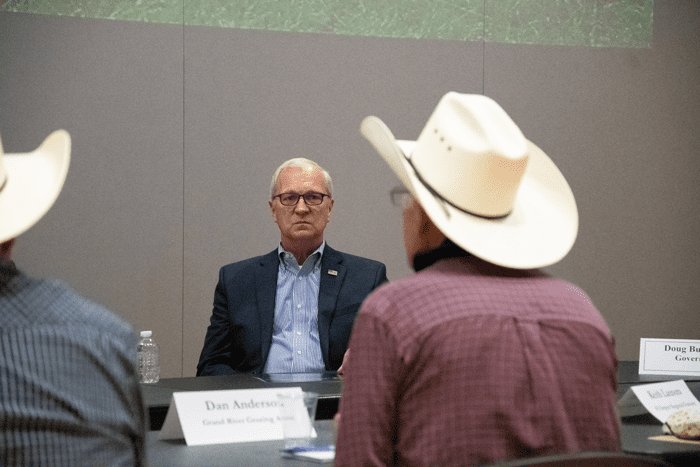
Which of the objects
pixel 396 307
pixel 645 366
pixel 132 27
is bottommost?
pixel 645 366

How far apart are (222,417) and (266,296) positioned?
1.30 metres

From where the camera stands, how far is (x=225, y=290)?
2.98 meters

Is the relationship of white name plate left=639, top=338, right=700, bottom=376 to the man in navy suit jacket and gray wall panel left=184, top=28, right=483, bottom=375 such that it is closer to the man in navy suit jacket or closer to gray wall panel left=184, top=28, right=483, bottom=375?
the man in navy suit jacket

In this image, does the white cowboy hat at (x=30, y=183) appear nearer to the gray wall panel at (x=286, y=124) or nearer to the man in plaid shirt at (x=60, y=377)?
the man in plaid shirt at (x=60, y=377)

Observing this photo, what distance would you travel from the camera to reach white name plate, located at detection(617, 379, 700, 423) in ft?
6.13

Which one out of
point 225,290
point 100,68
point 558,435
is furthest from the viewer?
point 100,68

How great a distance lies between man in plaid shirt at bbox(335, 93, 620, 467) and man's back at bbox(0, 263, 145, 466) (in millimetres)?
324

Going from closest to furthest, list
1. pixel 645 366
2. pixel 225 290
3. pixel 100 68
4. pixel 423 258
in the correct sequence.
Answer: pixel 423 258 < pixel 645 366 < pixel 225 290 < pixel 100 68

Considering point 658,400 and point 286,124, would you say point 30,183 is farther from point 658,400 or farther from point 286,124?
point 286,124

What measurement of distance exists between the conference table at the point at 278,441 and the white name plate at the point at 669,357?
45mm

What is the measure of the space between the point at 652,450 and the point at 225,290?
181cm

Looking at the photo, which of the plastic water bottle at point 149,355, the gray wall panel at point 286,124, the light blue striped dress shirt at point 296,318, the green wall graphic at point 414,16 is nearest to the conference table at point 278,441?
the light blue striped dress shirt at point 296,318

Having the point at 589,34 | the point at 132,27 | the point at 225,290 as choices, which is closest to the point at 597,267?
the point at 589,34

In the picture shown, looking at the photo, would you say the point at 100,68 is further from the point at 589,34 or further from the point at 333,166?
the point at 589,34
